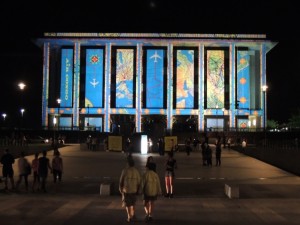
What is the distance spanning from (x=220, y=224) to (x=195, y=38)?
75.3 metres

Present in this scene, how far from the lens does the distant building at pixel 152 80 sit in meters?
84.0

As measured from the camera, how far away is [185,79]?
3356 inches

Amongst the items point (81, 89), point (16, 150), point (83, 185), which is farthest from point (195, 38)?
point (83, 185)

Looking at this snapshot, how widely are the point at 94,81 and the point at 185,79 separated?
1622cm

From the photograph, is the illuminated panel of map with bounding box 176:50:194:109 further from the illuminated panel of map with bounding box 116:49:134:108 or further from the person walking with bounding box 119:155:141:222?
the person walking with bounding box 119:155:141:222

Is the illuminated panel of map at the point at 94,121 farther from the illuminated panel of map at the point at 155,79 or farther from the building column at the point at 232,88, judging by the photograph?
the building column at the point at 232,88

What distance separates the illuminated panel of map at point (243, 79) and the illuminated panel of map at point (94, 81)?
24557 mm

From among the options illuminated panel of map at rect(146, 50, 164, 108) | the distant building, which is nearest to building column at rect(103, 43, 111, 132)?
the distant building

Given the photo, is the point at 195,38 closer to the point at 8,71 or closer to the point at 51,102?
the point at 51,102

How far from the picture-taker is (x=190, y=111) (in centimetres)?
8469

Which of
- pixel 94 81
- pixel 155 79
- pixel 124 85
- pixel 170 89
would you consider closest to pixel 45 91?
pixel 94 81

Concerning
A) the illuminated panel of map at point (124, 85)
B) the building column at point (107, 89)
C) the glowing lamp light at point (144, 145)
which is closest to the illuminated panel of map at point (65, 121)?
the building column at point (107, 89)

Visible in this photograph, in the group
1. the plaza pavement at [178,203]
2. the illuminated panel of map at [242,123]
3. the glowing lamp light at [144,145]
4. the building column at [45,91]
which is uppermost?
the building column at [45,91]

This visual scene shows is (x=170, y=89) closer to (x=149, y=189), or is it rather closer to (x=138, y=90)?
(x=138, y=90)
